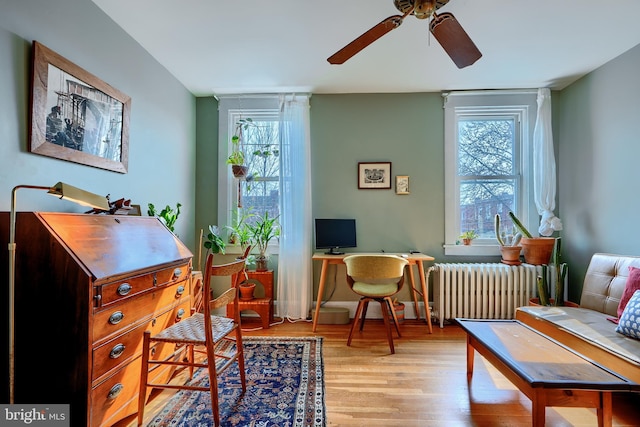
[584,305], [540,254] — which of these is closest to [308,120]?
[540,254]

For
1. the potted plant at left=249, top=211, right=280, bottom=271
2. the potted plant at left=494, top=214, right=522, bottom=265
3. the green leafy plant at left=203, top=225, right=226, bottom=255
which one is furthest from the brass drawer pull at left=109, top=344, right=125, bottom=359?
the potted plant at left=494, top=214, right=522, bottom=265

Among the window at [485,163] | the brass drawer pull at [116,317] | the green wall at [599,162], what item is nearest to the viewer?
the brass drawer pull at [116,317]

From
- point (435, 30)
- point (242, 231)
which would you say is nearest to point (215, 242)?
point (242, 231)

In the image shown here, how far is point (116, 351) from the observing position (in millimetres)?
1429

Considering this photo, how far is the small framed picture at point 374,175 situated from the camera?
339 centimetres

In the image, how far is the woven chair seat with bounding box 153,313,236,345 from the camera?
5.07ft

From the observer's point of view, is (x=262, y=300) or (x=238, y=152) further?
(x=238, y=152)

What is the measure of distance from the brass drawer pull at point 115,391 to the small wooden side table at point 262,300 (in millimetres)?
1480

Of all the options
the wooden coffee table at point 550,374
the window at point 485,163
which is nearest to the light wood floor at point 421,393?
the wooden coffee table at point 550,374

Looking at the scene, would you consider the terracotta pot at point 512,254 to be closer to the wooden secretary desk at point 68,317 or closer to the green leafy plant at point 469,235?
the green leafy plant at point 469,235

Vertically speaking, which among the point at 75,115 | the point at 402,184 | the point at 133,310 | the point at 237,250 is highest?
the point at 75,115

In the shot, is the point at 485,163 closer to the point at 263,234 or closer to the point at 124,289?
the point at 263,234

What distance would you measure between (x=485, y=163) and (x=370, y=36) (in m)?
2.42

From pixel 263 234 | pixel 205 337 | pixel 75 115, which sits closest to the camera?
pixel 205 337
